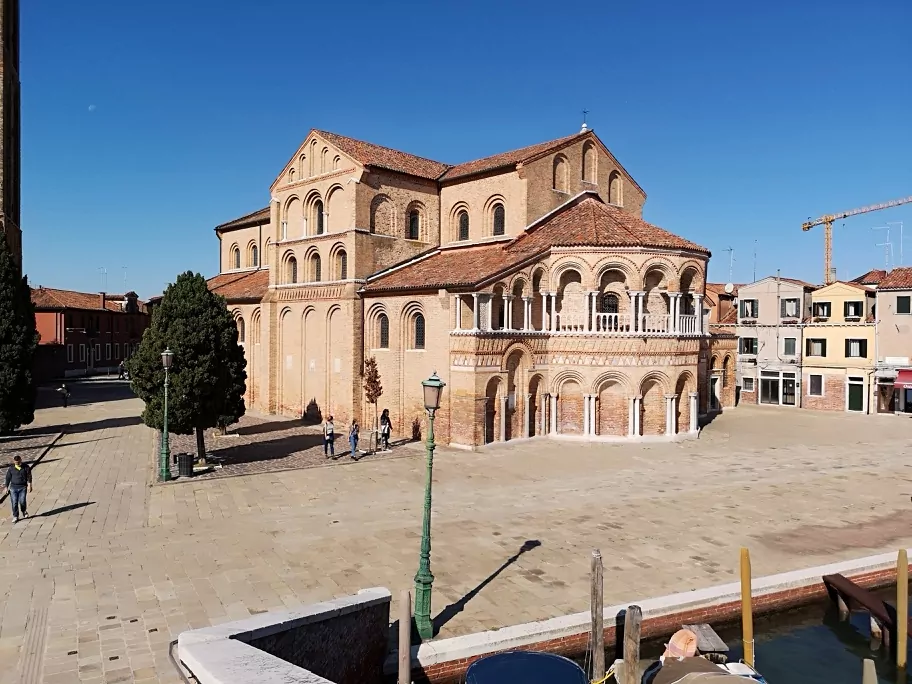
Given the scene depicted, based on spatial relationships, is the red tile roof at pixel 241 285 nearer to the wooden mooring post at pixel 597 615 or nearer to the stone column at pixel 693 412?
the stone column at pixel 693 412

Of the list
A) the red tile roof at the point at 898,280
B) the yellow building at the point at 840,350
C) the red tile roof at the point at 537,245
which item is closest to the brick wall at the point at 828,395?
the yellow building at the point at 840,350

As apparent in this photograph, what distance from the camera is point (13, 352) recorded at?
85.2 ft

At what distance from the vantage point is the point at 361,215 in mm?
29891

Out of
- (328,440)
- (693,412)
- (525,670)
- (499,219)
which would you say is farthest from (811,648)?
(499,219)

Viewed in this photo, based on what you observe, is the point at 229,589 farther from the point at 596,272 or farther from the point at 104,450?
the point at 596,272

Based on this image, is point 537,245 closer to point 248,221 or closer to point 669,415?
point 669,415

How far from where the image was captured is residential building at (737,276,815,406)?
41438mm

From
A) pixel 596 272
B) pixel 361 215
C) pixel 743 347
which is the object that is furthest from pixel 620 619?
pixel 743 347

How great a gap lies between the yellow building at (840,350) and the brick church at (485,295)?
48.7 ft

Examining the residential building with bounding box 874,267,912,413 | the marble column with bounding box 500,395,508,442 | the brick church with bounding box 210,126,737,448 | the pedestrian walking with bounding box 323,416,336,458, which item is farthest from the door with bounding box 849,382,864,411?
the pedestrian walking with bounding box 323,416,336,458

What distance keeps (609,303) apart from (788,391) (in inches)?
832

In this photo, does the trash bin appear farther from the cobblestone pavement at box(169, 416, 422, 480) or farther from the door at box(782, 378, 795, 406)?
the door at box(782, 378, 795, 406)

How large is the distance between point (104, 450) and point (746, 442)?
26.4 metres

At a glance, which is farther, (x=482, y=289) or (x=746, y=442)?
(x=746, y=442)
